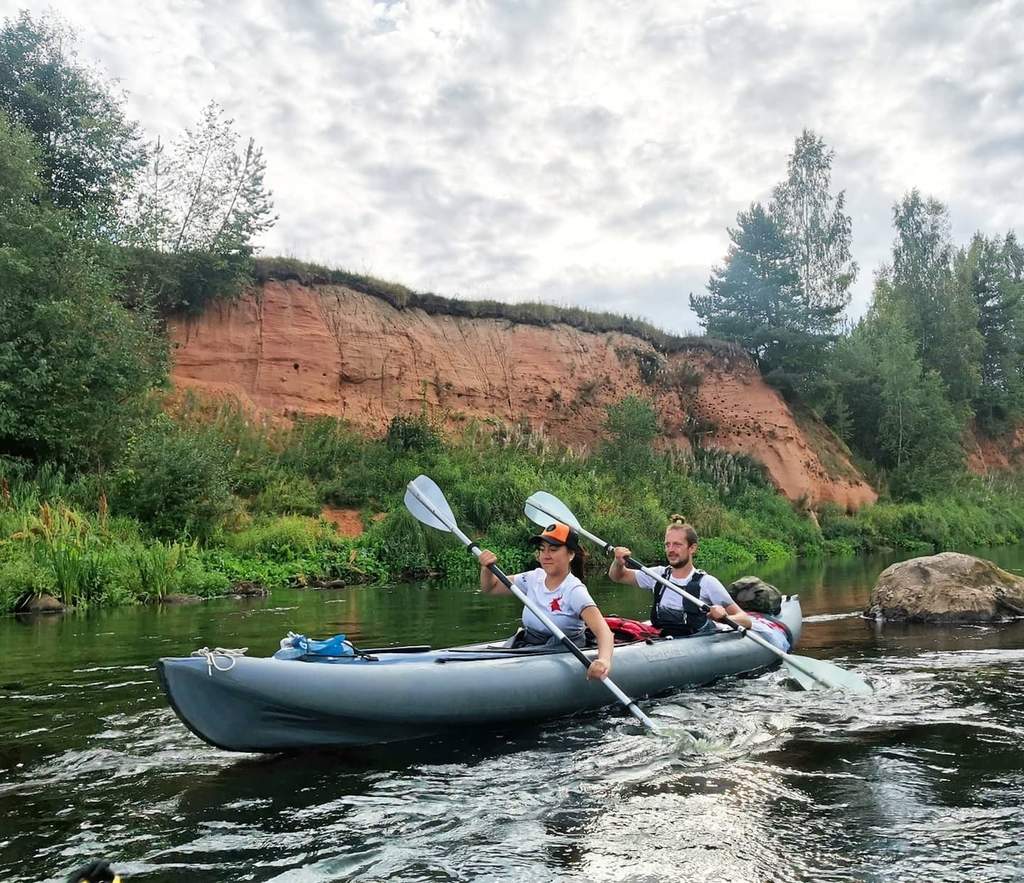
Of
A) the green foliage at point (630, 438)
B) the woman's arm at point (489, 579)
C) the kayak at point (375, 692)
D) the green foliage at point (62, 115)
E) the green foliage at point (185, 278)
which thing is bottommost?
the kayak at point (375, 692)

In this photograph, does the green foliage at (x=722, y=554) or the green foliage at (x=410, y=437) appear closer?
the green foliage at (x=722, y=554)

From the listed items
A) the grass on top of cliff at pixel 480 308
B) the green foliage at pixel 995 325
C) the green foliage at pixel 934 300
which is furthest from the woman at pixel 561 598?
the green foliage at pixel 995 325

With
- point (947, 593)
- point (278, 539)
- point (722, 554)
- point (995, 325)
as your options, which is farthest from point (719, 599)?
point (995, 325)

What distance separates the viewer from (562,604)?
500cm

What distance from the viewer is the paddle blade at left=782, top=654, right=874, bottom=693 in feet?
18.2

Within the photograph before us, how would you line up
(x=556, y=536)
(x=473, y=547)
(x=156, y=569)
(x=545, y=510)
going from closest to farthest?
(x=556, y=536) < (x=473, y=547) < (x=545, y=510) < (x=156, y=569)

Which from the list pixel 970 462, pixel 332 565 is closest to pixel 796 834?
pixel 332 565

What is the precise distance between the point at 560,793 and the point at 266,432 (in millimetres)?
16592

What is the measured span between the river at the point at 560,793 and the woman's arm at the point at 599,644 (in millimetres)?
343

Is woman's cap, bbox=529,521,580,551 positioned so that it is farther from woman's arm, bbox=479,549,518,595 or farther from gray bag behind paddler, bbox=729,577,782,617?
gray bag behind paddler, bbox=729,577,782,617

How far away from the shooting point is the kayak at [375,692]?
369cm

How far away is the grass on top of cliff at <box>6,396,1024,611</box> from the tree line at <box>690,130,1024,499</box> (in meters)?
4.36

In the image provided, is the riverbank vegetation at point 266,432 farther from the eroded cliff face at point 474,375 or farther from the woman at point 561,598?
the woman at point 561,598

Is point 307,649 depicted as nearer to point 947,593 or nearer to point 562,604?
point 562,604
